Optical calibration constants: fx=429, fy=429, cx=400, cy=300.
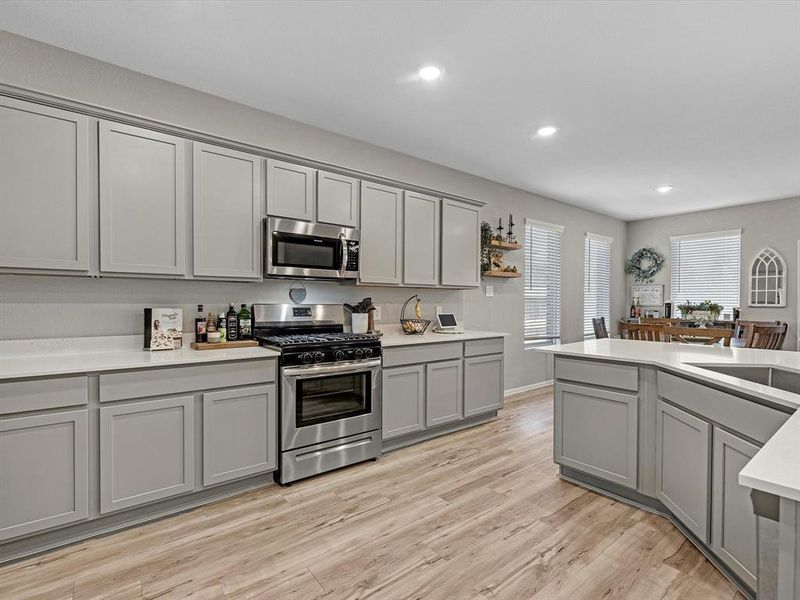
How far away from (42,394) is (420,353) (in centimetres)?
252

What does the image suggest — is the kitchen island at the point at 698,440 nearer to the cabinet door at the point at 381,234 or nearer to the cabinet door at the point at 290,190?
the cabinet door at the point at 381,234

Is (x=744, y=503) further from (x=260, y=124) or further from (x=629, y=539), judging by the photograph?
(x=260, y=124)

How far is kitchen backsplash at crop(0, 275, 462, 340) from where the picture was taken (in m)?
2.49

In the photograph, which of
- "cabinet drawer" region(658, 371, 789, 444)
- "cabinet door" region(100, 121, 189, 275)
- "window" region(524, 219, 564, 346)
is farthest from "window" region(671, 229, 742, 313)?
"cabinet door" region(100, 121, 189, 275)

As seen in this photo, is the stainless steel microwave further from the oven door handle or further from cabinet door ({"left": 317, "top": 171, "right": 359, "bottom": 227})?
the oven door handle

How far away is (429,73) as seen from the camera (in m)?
2.82

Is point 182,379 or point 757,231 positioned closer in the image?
point 182,379

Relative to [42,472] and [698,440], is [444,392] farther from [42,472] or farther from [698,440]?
[42,472]

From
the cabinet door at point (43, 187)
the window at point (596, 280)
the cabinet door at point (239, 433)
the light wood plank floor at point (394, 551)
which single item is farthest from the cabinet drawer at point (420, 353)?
the window at point (596, 280)

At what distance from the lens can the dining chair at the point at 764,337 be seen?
488 cm

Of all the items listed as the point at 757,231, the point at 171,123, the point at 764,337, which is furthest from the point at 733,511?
the point at 757,231

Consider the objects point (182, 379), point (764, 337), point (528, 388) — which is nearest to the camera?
point (182, 379)

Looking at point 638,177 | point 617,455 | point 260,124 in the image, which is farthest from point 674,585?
point 638,177

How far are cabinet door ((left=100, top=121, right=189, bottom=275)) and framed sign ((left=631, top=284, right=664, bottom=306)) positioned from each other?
24.0 feet
